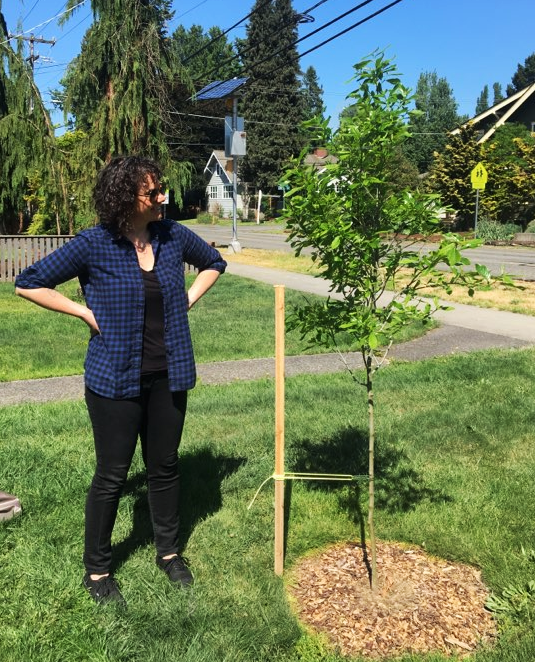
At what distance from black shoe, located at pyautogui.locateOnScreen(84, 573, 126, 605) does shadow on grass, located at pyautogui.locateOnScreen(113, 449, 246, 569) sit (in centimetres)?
21

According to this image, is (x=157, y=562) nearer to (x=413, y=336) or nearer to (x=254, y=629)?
(x=254, y=629)

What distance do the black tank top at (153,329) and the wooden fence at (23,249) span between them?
11968 mm

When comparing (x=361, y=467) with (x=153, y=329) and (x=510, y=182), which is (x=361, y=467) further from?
(x=510, y=182)

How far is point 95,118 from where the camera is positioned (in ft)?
37.4

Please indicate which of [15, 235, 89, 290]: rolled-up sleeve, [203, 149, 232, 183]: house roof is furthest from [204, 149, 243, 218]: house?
[15, 235, 89, 290]: rolled-up sleeve

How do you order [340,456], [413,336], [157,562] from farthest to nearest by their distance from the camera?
1. [413,336]
2. [340,456]
3. [157,562]

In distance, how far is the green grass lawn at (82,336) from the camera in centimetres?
691

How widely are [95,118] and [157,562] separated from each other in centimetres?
1009

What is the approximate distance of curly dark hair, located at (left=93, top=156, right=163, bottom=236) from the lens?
8.69ft

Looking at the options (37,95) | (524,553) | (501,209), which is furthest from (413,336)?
(501,209)

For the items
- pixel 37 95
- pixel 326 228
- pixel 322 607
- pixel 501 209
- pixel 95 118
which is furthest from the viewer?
pixel 501 209

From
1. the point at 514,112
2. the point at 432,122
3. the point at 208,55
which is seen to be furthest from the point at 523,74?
the point at 514,112

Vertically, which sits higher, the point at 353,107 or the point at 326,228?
the point at 353,107

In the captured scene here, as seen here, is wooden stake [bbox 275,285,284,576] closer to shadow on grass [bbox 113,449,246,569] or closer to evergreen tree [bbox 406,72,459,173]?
shadow on grass [bbox 113,449,246,569]
